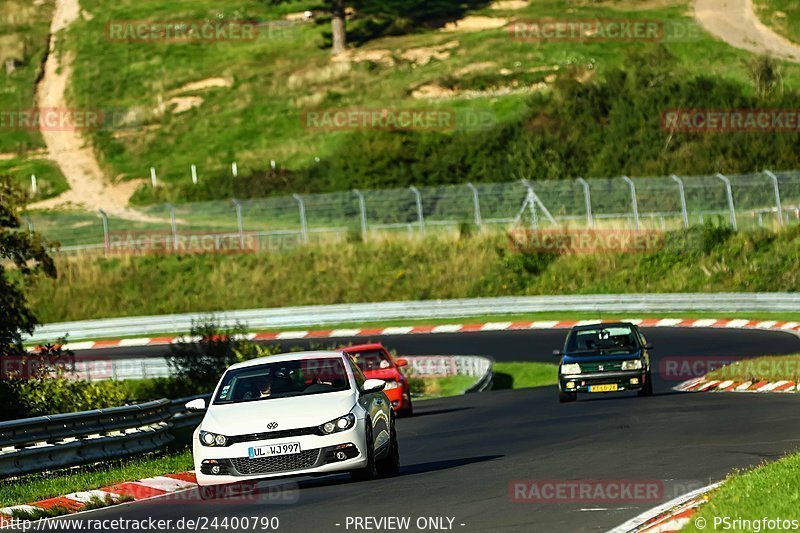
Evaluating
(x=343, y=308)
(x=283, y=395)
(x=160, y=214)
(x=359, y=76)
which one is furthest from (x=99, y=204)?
(x=283, y=395)

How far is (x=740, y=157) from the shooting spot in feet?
222

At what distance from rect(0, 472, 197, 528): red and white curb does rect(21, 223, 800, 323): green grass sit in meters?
34.3

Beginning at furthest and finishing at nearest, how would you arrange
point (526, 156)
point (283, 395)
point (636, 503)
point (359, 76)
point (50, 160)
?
point (359, 76)
point (50, 160)
point (526, 156)
point (283, 395)
point (636, 503)

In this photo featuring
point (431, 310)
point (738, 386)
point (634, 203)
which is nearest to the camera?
A: point (738, 386)

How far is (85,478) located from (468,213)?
3893 cm

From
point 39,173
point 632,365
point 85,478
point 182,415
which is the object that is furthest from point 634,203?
point 39,173

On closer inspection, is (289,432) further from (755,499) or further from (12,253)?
(12,253)

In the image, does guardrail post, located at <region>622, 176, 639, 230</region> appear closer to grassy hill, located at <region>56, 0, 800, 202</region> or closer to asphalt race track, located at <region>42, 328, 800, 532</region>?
grassy hill, located at <region>56, 0, 800, 202</region>

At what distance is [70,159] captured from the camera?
88562 mm

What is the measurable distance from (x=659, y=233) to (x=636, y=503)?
1577 inches

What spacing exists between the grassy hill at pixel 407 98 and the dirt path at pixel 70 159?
1.06 metres

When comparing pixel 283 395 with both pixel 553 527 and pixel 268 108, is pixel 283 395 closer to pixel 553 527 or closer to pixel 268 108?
pixel 553 527

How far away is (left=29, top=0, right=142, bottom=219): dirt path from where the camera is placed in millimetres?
79750

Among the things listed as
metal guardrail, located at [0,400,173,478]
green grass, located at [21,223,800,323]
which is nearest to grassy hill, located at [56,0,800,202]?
green grass, located at [21,223,800,323]
